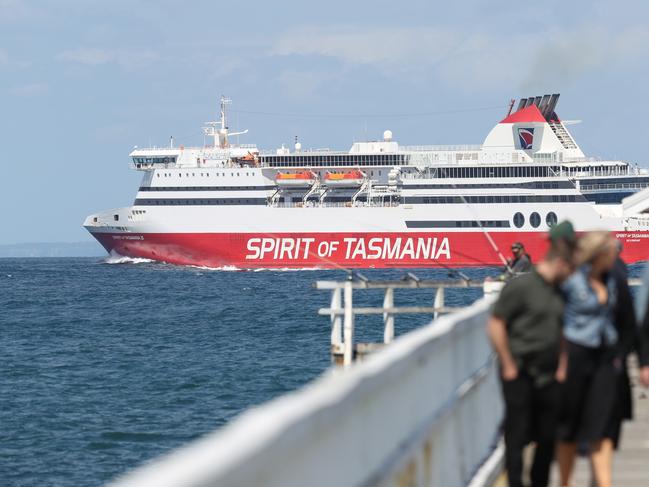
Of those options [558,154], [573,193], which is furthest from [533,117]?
[573,193]

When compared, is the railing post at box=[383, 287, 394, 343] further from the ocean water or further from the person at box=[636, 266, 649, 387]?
the person at box=[636, 266, 649, 387]

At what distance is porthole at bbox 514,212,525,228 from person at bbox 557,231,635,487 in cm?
5720

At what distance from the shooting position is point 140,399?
21.2 metres

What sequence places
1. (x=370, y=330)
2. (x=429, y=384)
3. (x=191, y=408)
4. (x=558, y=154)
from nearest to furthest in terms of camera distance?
1. (x=429, y=384)
2. (x=191, y=408)
3. (x=370, y=330)
4. (x=558, y=154)

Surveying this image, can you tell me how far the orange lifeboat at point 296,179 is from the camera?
215 feet

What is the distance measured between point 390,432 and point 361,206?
5989 cm

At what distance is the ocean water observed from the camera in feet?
54.6

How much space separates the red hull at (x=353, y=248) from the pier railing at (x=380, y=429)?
54.1 m

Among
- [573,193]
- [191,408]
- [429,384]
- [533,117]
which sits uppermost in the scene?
[533,117]

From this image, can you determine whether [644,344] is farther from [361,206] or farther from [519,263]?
[361,206]

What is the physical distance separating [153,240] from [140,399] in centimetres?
4416

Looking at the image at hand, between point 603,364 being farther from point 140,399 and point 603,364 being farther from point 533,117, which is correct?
point 533,117

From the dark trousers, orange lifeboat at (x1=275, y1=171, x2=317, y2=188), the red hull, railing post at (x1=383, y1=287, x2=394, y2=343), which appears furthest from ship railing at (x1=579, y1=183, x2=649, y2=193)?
the dark trousers

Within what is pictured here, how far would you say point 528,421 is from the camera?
6.02 metres
